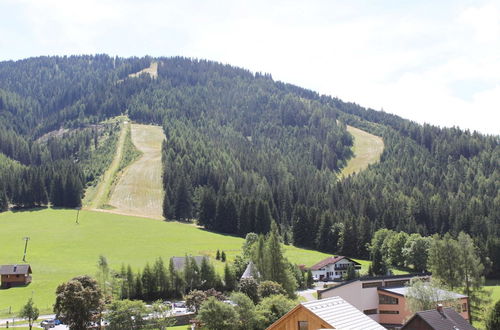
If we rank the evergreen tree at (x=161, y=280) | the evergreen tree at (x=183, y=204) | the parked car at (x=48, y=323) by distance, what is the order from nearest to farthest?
the parked car at (x=48, y=323)
the evergreen tree at (x=161, y=280)
the evergreen tree at (x=183, y=204)

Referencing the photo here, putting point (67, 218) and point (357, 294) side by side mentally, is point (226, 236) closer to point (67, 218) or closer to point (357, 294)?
point (67, 218)

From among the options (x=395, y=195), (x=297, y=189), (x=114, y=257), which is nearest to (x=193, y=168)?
(x=297, y=189)

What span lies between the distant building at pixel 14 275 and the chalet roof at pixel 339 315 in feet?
250

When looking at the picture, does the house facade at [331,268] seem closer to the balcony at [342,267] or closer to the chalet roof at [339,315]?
the balcony at [342,267]

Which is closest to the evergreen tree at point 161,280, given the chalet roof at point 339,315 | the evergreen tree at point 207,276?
the evergreen tree at point 207,276

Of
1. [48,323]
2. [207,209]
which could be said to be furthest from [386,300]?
[207,209]

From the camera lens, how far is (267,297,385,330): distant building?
2800cm

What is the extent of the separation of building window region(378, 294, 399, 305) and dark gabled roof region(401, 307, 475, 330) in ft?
98.6

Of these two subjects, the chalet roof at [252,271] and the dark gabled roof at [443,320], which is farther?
the chalet roof at [252,271]

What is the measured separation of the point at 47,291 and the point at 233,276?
1252 inches

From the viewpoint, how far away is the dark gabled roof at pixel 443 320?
36844 mm

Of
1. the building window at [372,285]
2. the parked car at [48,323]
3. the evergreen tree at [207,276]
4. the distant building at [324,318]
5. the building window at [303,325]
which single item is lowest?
the parked car at [48,323]

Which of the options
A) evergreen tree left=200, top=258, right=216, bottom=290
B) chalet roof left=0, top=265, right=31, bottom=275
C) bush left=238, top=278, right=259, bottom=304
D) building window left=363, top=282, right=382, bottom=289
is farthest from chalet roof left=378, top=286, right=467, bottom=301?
chalet roof left=0, top=265, right=31, bottom=275

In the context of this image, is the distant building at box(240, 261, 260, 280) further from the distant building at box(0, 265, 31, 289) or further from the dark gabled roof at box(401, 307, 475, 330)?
the distant building at box(0, 265, 31, 289)
